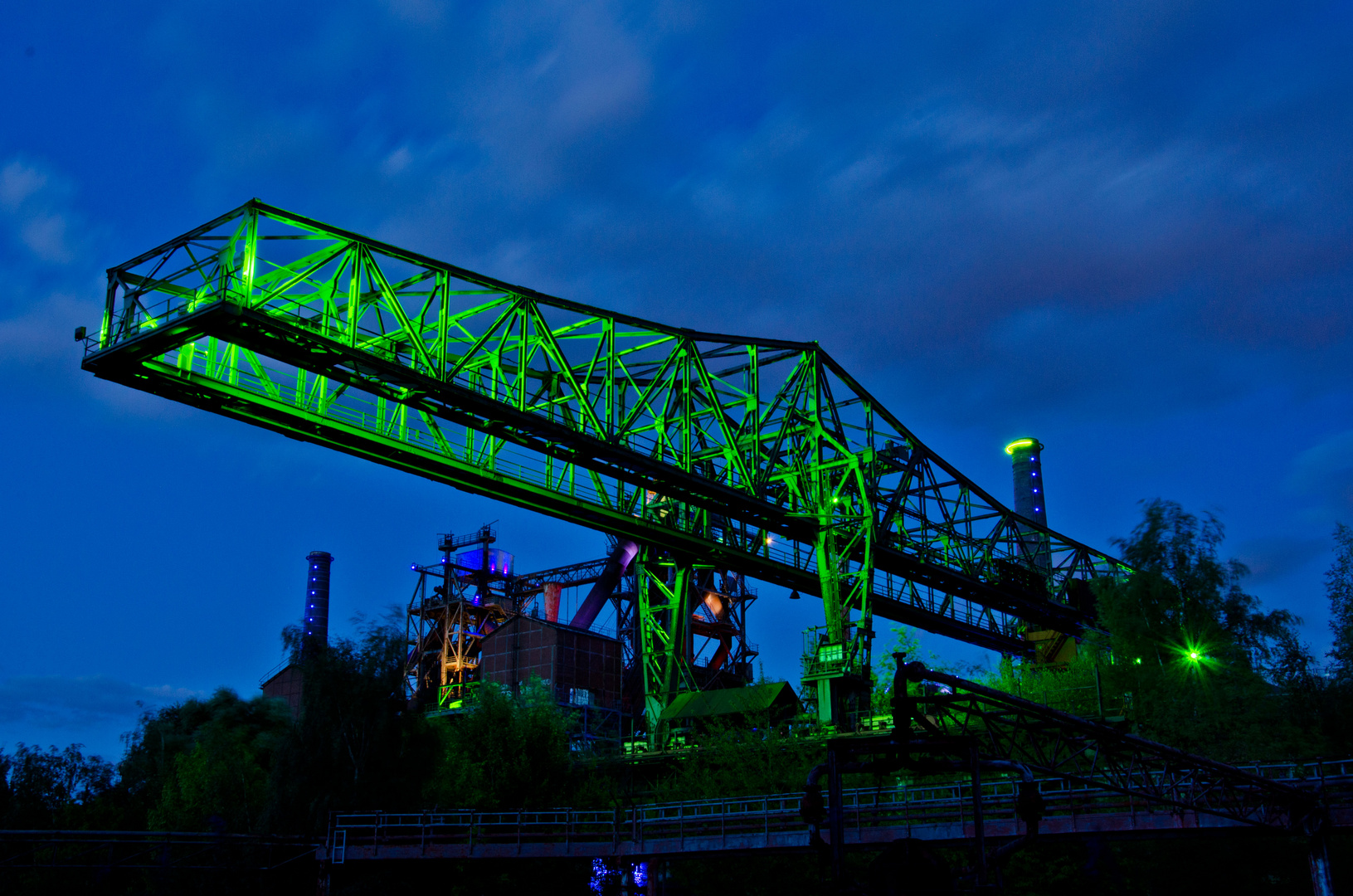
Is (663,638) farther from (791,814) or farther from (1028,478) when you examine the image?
(1028,478)

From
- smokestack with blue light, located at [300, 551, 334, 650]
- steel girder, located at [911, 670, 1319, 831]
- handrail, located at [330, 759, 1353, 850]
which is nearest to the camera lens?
steel girder, located at [911, 670, 1319, 831]

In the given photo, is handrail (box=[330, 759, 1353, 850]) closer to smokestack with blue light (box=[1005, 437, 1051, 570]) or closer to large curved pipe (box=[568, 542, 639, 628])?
large curved pipe (box=[568, 542, 639, 628])

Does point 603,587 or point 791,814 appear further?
point 603,587

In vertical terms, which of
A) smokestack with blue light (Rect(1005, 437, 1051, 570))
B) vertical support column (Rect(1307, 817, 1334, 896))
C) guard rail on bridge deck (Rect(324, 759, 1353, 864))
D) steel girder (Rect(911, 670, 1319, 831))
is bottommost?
vertical support column (Rect(1307, 817, 1334, 896))

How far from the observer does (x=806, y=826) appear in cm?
3022

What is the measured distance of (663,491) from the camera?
→ 140 feet

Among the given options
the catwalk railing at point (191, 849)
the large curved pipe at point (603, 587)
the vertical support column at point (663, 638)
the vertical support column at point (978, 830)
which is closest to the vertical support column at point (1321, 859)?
the vertical support column at point (978, 830)

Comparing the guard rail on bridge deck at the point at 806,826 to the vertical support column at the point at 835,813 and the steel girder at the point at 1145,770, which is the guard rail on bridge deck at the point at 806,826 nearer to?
the steel girder at the point at 1145,770

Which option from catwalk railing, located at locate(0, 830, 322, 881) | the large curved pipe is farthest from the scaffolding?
catwalk railing, located at locate(0, 830, 322, 881)

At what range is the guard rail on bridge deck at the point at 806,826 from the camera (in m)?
27.5

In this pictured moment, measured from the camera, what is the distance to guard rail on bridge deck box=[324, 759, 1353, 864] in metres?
27.5

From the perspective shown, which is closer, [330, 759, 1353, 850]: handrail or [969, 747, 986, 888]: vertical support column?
[969, 747, 986, 888]: vertical support column

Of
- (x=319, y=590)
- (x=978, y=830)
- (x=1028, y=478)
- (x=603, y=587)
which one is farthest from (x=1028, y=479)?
(x=978, y=830)

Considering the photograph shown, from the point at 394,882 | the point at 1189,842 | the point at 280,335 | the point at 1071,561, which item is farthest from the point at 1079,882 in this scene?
the point at 1071,561
